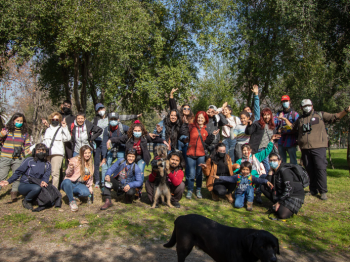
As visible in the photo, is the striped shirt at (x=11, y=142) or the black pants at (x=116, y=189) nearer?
the black pants at (x=116, y=189)

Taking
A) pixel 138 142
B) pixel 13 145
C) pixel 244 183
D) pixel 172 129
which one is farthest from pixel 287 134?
pixel 13 145

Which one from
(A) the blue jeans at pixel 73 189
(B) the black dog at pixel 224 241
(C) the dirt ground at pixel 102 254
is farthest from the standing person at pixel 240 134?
(B) the black dog at pixel 224 241

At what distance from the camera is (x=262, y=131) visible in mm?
6980

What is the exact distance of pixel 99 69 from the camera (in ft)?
48.9

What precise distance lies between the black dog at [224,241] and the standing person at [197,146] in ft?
11.2

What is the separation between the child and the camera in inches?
244

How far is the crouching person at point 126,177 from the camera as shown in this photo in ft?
20.0

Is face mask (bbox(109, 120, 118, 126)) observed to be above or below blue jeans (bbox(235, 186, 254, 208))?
above

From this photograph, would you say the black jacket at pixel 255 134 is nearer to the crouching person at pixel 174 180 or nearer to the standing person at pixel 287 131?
the standing person at pixel 287 131

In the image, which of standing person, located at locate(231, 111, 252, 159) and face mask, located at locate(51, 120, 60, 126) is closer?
face mask, located at locate(51, 120, 60, 126)

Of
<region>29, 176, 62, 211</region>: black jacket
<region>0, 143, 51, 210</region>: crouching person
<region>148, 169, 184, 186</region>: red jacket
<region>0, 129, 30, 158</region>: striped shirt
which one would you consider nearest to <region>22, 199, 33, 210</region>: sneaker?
<region>0, 143, 51, 210</region>: crouching person

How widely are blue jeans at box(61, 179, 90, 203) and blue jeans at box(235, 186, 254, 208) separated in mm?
3253

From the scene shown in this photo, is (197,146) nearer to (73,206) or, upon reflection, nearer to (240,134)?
(240,134)

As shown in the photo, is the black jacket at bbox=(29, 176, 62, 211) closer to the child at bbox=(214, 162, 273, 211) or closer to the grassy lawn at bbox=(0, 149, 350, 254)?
the grassy lawn at bbox=(0, 149, 350, 254)
